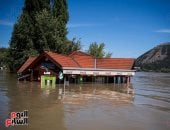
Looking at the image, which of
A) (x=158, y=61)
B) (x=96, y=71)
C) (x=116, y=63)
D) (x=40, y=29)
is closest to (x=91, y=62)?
(x=116, y=63)

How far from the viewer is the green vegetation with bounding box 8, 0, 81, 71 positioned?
43094 millimetres

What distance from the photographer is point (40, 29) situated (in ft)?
141

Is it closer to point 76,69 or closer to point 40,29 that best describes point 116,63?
point 76,69

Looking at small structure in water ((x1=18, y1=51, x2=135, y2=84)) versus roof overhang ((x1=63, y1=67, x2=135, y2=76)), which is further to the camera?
small structure in water ((x1=18, y1=51, x2=135, y2=84))

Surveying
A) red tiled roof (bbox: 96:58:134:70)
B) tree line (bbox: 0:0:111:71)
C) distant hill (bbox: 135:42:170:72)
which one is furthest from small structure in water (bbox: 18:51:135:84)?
distant hill (bbox: 135:42:170:72)

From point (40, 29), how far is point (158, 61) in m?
122

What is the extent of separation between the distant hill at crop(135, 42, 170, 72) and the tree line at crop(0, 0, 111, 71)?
3868 inches

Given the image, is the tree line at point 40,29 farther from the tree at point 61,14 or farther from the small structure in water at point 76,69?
the small structure in water at point 76,69

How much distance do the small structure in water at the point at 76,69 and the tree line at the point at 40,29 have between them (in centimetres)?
818

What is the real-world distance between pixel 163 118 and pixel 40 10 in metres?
35.0

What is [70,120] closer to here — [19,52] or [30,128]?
[30,128]

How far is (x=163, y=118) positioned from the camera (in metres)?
13.1

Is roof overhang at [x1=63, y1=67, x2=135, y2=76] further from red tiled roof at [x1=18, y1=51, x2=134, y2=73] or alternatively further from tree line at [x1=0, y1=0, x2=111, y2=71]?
tree line at [x1=0, y1=0, x2=111, y2=71]

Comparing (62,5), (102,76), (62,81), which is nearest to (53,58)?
(62,81)
